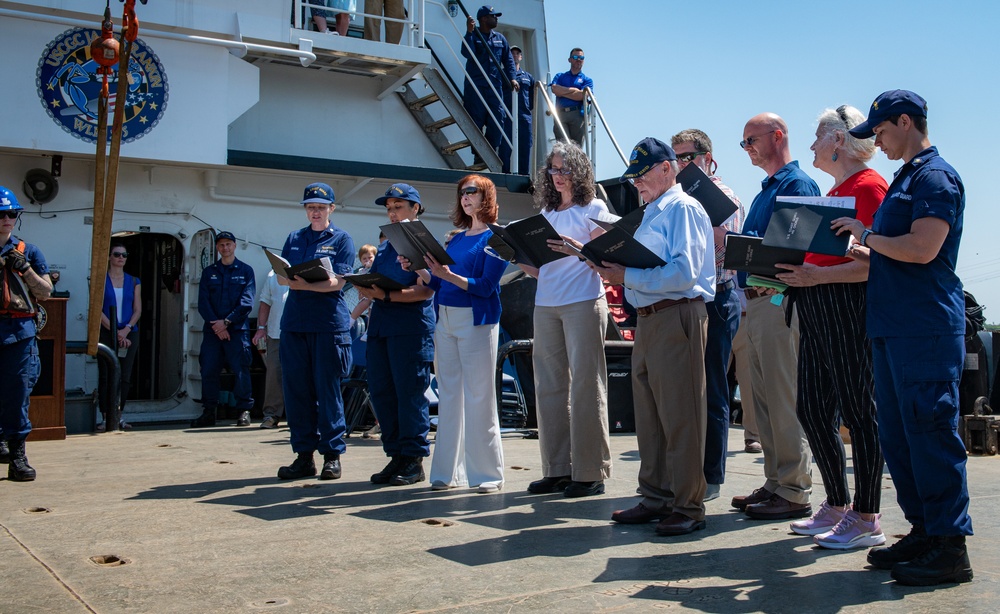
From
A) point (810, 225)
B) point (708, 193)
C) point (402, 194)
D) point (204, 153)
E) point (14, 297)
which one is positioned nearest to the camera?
point (810, 225)

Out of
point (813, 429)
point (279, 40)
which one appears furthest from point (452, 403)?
point (279, 40)

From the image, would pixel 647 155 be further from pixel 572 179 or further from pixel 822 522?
pixel 822 522

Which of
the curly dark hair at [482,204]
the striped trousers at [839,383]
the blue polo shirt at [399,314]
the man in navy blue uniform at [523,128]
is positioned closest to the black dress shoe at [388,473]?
the blue polo shirt at [399,314]

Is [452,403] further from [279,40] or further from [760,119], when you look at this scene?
[279,40]

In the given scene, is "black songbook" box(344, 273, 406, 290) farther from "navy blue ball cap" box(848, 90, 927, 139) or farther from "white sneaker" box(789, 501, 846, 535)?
"navy blue ball cap" box(848, 90, 927, 139)

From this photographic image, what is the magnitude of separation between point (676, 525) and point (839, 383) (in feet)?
3.20

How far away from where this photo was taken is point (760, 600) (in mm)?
3285

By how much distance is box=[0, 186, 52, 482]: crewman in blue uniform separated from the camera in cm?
620

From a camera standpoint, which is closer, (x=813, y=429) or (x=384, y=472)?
(x=813, y=429)

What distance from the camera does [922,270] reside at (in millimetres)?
3545

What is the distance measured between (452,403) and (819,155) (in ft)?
8.73

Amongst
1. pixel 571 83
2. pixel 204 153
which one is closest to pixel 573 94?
pixel 571 83

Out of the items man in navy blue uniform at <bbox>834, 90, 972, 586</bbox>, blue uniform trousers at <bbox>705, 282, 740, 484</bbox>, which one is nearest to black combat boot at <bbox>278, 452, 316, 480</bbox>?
blue uniform trousers at <bbox>705, 282, 740, 484</bbox>

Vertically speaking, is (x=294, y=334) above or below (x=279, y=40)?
below
